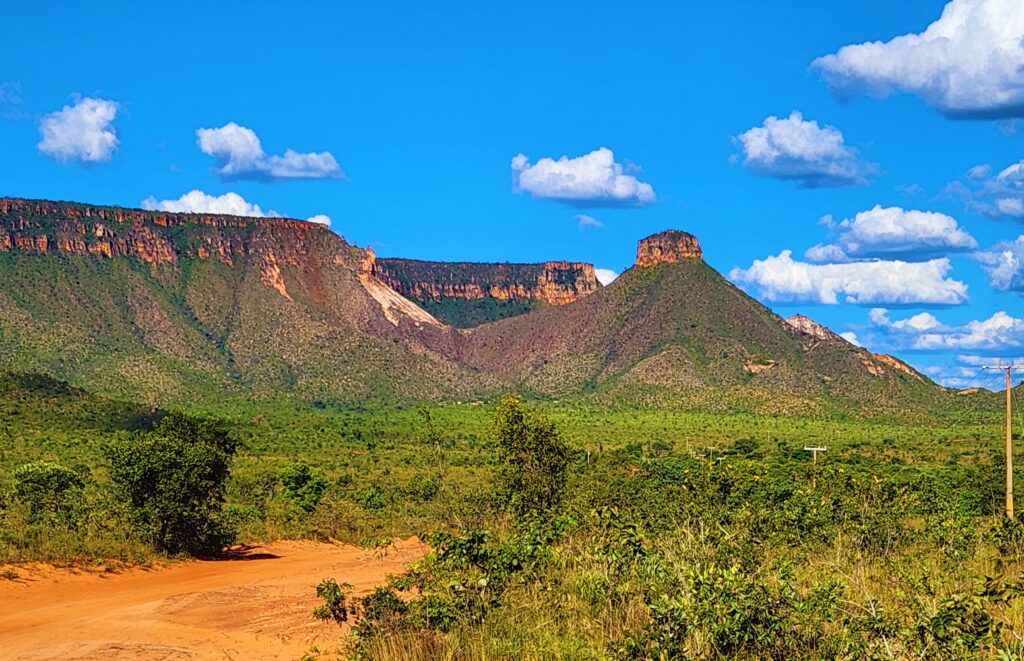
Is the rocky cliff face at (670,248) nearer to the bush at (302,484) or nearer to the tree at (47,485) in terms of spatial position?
the bush at (302,484)

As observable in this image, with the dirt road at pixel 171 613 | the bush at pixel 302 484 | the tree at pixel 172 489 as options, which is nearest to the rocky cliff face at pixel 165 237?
the bush at pixel 302 484

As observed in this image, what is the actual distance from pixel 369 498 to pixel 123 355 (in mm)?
92267

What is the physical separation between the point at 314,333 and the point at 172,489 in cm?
13031

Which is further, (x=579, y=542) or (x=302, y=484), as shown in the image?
(x=302, y=484)

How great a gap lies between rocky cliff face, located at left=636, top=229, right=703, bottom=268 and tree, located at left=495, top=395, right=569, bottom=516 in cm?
14822

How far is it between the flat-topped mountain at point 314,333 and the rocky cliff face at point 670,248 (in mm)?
249

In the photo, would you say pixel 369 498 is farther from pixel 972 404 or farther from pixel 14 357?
pixel 972 404

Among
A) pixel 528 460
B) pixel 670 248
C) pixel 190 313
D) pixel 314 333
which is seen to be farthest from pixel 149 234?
pixel 528 460

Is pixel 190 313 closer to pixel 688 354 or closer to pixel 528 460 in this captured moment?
pixel 688 354

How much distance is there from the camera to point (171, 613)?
16.1 meters

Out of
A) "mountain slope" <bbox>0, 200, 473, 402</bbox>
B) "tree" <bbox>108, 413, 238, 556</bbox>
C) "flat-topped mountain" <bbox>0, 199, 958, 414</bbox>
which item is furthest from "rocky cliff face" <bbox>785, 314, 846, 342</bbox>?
"tree" <bbox>108, 413, 238, 556</bbox>

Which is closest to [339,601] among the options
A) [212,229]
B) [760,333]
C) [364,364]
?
[364,364]

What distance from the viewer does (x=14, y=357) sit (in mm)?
120500

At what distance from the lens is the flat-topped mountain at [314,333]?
135 m
